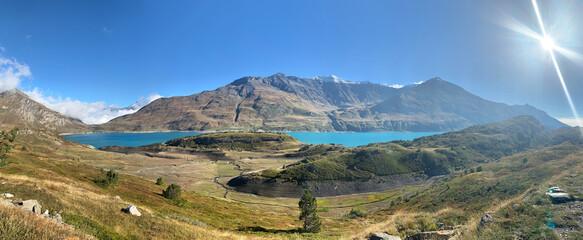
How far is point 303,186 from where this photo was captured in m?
105

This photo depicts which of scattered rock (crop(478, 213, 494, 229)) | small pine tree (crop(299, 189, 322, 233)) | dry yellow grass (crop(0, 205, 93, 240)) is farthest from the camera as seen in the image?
small pine tree (crop(299, 189, 322, 233))

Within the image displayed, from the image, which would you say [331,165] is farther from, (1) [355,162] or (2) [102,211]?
(2) [102,211]

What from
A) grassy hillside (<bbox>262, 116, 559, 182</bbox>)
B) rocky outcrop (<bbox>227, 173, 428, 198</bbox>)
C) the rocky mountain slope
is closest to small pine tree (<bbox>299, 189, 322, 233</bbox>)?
rocky outcrop (<bbox>227, 173, 428, 198</bbox>)

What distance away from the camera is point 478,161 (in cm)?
16275

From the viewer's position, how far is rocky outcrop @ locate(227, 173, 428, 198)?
103m

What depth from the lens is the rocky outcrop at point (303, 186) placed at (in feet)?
338

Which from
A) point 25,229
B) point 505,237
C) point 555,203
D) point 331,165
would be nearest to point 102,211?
point 25,229

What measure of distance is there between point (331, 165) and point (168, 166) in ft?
334

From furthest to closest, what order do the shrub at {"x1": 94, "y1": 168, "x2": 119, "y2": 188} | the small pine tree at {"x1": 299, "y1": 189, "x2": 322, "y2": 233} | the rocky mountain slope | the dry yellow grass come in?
1. the rocky mountain slope
2. the small pine tree at {"x1": 299, "y1": 189, "x2": 322, "y2": 233}
3. the shrub at {"x1": 94, "y1": 168, "x2": 119, "y2": 188}
4. the dry yellow grass

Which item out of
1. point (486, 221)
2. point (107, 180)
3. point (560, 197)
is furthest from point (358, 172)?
point (486, 221)

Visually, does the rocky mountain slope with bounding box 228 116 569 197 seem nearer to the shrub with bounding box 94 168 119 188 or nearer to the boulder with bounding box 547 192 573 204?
the shrub with bounding box 94 168 119 188

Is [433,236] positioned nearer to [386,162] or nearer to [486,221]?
[486,221]

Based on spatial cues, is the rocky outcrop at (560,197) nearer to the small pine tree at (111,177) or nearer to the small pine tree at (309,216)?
the small pine tree at (309,216)

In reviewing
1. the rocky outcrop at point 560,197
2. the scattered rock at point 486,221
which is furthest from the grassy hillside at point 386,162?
the scattered rock at point 486,221
